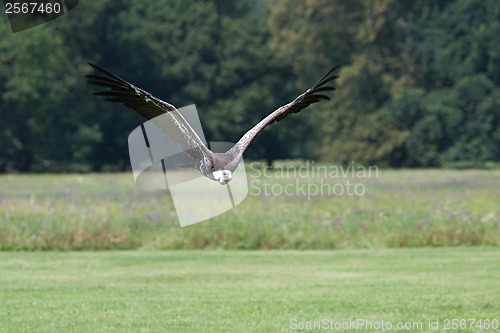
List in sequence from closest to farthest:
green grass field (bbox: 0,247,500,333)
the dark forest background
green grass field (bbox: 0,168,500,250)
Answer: green grass field (bbox: 0,247,500,333) → green grass field (bbox: 0,168,500,250) → the dark forest background

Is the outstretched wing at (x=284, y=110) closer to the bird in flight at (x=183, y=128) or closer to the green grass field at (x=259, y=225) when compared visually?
the bird in flight at (x=183, y=128)

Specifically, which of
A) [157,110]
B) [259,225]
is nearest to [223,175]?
[157,110]

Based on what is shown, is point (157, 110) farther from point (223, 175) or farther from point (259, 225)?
point (259, 225)

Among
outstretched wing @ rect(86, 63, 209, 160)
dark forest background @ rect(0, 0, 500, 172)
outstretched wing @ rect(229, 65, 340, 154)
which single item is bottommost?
dark forest background @ rect(0, 0, 500, 172)

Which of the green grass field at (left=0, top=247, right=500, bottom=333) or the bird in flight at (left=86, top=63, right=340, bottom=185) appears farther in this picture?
the green grass field at (left=0, top=247, right=500, bottom=333)

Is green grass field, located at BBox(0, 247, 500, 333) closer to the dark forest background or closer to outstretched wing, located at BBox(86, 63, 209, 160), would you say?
outstretched wing, located at BBox(86, 63, 209, 160)

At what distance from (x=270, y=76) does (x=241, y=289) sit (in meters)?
36.6

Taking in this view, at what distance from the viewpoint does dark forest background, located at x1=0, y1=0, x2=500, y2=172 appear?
4169 cm

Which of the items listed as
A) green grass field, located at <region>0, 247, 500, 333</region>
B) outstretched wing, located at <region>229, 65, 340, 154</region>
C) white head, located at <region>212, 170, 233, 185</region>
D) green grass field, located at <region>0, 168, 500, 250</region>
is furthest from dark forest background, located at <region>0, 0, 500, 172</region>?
white head, located at <region>212, 170, 233, 185</region>

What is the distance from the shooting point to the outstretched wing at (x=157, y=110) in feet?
15.9

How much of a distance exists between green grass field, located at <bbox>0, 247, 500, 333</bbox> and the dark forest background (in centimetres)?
2705

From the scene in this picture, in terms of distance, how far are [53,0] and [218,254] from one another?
24.1m

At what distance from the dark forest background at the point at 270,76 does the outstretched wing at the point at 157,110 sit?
35.2 metres

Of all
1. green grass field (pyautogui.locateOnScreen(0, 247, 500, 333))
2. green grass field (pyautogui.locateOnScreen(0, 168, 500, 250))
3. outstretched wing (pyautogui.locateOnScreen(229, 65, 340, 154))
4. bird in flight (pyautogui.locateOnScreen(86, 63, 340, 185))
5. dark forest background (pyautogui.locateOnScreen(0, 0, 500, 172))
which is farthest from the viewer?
dark forest background (pyautogui.locateOnScreen(0, 0, 500, 172))
